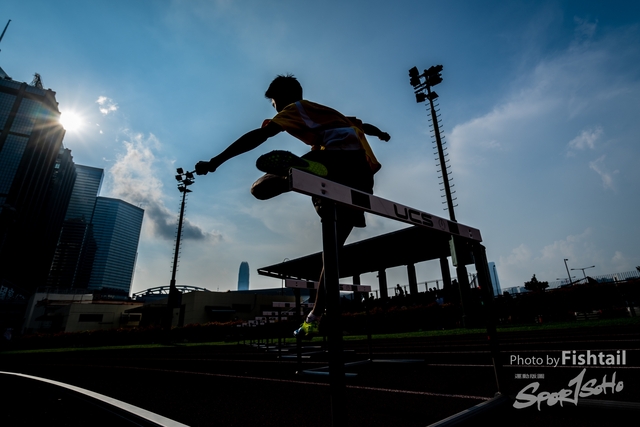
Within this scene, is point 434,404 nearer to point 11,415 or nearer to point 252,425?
point 252,425

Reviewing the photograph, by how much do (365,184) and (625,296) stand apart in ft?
52.5

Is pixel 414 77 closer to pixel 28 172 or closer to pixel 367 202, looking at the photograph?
pixel 367 202

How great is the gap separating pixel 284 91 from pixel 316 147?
0.62 meters

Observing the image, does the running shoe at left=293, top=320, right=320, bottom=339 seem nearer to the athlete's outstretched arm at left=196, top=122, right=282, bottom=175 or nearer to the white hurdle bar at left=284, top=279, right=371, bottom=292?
the athlete's outstretched arm at left=196, top=122, right=282, bottom=175

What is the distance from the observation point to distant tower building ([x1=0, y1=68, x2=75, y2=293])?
78562 mm

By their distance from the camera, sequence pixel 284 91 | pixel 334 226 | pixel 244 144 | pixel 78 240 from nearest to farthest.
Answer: pixel 334 226, pixel 244 144, pixel 284 91, pixel 78 240

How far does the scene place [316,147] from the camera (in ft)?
8.49

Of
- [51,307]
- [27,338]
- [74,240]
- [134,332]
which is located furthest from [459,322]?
[74,240]

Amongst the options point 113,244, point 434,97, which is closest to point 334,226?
point 434,97

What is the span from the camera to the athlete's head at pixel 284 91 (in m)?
2.72

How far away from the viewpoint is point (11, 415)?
2.70 m

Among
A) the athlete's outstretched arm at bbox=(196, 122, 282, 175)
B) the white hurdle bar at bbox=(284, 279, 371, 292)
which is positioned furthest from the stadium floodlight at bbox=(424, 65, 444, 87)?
the athlete's outstretched arm at bbox=(196, 122, 282, 175)

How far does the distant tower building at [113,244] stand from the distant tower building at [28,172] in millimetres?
46175

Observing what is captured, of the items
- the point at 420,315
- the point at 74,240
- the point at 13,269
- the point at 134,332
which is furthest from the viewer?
the point at 74,240
